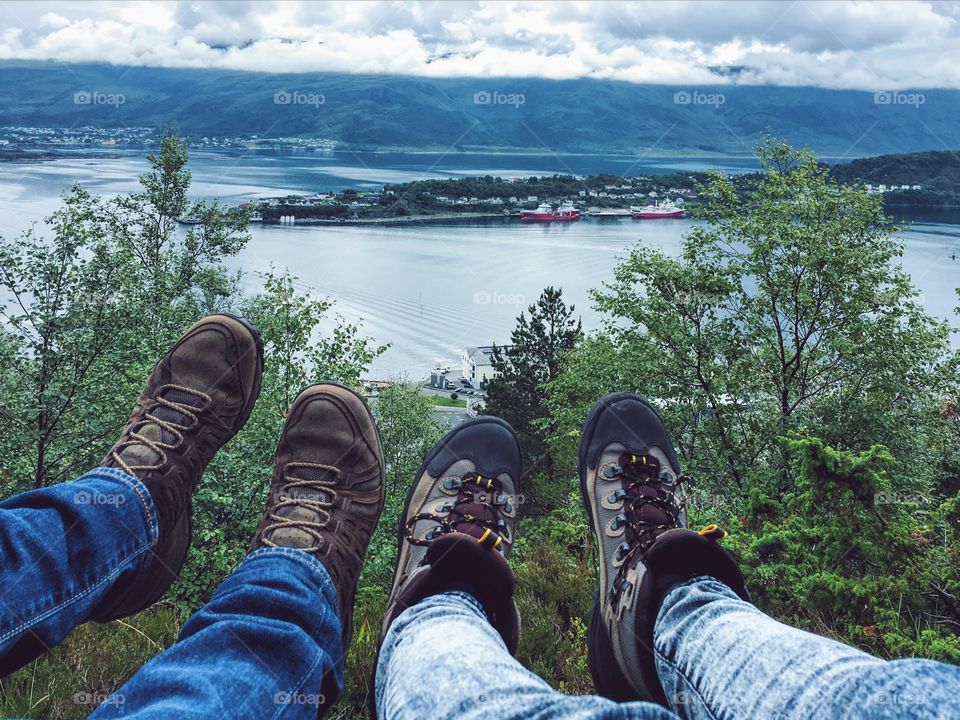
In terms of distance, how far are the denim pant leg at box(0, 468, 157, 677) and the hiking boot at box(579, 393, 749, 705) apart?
5.23 feet

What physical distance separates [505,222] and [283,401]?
8056 centimetres

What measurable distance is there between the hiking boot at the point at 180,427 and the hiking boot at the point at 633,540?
5.29ft

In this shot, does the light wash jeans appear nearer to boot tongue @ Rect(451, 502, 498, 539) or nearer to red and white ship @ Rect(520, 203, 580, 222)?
boot tongue @ Rect(451, 502, 498, 539)

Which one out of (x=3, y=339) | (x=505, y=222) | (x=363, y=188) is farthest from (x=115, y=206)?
(x=363, y=188)

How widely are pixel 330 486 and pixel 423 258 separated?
67.8 metres

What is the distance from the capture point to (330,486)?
2670mm

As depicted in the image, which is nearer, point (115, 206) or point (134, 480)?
point (134, 480)

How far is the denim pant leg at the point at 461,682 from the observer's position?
1095mm

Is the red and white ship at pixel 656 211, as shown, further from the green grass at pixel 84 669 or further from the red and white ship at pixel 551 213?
the green grass at pixel 84 669

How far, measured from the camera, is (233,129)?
172125 mm

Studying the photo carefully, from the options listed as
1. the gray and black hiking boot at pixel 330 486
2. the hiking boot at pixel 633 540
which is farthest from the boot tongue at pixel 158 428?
the hiking boot at pixel 633 540

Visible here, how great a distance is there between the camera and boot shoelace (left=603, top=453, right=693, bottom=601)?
7.42 feet

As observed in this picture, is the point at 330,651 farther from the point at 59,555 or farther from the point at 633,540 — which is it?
the point at 633,540

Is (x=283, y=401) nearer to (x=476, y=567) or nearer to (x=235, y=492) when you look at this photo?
(x=235, y=492)
